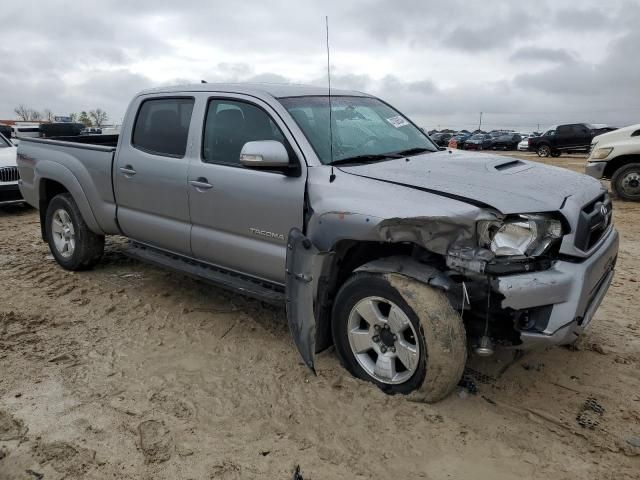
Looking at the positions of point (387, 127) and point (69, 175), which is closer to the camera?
point (387, 127)

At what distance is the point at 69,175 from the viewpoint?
5.22 meters

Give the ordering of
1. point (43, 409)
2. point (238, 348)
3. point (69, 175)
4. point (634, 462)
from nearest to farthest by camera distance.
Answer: point (634, 462)
point (43, 409)
point (238, 348)
point (69, 175)

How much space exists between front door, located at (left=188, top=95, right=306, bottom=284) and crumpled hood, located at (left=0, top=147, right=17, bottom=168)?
6.62m

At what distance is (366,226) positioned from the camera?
3.02 m

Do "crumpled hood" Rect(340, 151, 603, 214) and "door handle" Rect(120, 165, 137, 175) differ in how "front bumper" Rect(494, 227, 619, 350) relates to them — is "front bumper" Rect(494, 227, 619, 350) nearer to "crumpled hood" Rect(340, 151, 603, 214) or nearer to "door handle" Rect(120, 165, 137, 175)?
"crumpled hood" Rect(340, 151, 603, 214)

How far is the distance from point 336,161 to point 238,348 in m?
1.49

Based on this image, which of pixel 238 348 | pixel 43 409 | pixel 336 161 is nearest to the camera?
pixel 43 409

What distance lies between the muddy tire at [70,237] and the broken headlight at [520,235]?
403 centimetres

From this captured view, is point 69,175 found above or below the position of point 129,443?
above

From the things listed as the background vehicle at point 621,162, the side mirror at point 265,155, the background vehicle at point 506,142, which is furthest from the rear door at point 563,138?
the side mirror at point 265,155

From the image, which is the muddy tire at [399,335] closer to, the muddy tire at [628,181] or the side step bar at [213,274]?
the side step bar at [213,274]

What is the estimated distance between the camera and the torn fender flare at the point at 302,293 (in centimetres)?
314

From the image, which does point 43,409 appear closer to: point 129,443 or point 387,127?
point 129,443

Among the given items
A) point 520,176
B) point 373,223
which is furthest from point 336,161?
point 520,176
